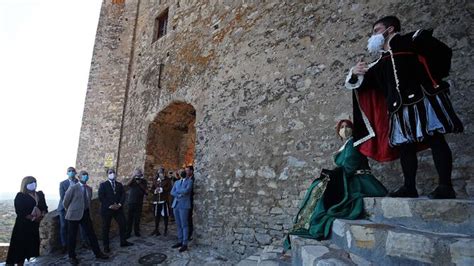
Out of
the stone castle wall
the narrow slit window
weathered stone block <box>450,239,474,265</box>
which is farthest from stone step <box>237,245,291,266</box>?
the narrow slit window

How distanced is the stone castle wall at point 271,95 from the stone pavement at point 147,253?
0.26 m

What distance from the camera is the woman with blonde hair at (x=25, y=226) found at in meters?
4.39

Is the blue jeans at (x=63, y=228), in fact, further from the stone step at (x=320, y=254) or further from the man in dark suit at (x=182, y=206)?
the stone step at (x=320, y=254)

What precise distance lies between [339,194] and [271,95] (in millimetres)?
2627

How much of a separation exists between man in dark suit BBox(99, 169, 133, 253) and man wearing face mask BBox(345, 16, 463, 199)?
4.52 metres

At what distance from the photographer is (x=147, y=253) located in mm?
4918

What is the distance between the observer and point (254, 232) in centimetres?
445

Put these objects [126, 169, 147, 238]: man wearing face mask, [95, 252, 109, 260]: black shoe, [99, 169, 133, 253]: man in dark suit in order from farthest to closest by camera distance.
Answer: [126, 169, 147, 238]: man wearing face mask
[99, 169, 133, 253]: man in dark suit
[95, 252, 109, 260]: black shoe

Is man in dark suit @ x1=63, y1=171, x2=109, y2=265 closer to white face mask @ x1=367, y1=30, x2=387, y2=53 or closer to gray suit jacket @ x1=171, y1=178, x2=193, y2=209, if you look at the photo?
gray suit jacket @ x1=171, y1=178, x2=193, y2=209

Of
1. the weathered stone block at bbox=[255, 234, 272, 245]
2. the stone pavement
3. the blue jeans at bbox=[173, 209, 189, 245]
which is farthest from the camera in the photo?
the blue jeans at bbox=[173, 209, 189, 245]

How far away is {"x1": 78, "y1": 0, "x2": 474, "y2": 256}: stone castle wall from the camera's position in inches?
132

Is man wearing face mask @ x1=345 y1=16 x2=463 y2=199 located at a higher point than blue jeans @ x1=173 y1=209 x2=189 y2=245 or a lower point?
higher

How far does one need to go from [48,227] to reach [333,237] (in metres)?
5.43

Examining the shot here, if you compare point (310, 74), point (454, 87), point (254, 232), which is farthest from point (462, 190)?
point (254, 232)
